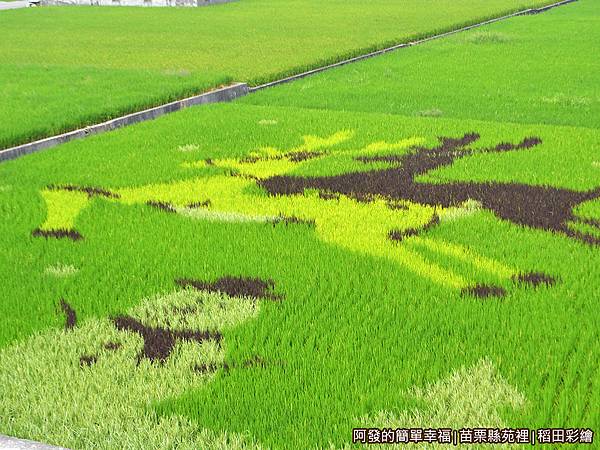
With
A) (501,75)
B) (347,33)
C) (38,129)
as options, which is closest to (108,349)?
(38,129)

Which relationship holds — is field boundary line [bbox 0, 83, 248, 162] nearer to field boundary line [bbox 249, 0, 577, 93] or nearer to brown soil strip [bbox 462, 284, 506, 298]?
field boundary line [bbox 249, 0, 577, 93]

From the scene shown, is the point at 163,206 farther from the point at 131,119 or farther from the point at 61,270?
the point at 131,119

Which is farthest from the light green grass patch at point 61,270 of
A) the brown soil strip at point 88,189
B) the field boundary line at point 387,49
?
the field boundary line at point 387,49

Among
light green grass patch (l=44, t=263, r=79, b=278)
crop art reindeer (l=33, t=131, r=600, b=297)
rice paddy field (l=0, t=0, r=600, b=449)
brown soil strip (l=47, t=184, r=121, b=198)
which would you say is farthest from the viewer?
brown soil strip (l=47, t=184, r=121, b=198)

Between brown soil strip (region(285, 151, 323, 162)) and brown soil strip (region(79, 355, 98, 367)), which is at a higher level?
brown soil strip (region(285, 151, 323, 162))

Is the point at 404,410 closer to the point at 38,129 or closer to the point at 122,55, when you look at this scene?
the point at 38,129

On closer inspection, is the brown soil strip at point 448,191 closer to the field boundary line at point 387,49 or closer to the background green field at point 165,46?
the background green field at point 165,46

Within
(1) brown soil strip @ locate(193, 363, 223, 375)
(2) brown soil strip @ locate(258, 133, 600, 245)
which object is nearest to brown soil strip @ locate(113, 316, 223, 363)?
(1) brown soil strip @ locate(193, 363, 223, 375)
